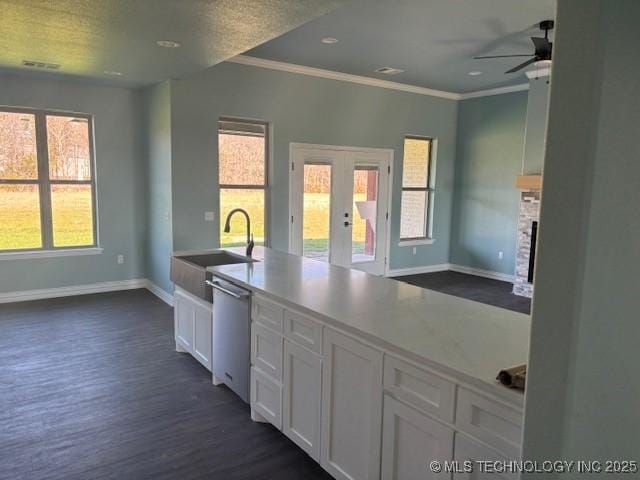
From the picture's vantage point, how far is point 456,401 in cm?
156

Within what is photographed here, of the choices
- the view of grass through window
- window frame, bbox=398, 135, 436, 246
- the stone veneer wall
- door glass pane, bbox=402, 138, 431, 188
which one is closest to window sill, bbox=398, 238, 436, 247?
window frame, bbox=398, 135, 436, 246

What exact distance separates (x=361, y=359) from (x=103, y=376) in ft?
8.37

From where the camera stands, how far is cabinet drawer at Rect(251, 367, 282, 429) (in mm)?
2604

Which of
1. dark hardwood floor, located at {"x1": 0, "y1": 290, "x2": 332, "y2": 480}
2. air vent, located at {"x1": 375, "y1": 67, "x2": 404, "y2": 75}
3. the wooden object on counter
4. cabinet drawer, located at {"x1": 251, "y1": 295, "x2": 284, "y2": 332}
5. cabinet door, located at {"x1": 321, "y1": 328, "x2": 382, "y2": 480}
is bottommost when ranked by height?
dark hardwood floor, located at {"x1": 0, "y1": 290, "x2": 332, "y2": 480}

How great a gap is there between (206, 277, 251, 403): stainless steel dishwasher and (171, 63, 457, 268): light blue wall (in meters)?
2.45

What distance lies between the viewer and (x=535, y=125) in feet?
20.1

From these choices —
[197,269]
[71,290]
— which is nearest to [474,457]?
Answer: [197,269]

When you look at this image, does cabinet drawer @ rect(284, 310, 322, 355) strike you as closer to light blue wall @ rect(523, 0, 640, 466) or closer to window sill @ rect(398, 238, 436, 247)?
light blue wall @ rect(523, 0, 640, 466)

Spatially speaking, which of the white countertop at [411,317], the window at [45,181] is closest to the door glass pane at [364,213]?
the window at [45,181]

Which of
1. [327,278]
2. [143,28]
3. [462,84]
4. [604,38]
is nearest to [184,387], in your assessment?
[327,278]

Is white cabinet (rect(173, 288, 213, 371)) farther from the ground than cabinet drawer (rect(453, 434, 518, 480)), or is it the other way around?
cabinet drawer (rect(453, 434, 518, 480))

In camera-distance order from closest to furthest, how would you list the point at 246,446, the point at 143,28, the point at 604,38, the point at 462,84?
the point at 604,38 → the point at 246,446 → the point at 143,28 → the point at 462,84

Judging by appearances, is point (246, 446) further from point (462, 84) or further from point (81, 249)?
point (462, 84)

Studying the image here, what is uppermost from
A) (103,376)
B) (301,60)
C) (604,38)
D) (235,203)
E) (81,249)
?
(301,60)
